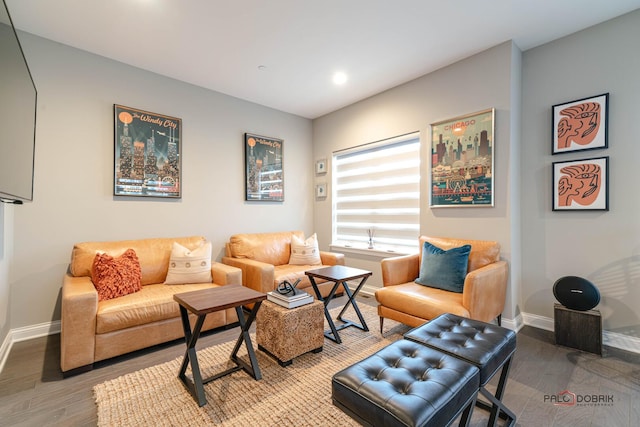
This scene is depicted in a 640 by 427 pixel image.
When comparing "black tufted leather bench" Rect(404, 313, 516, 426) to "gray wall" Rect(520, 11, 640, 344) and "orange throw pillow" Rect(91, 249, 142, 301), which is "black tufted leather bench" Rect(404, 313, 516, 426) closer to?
"gray wall" Rect(520, 11, 640, 344)

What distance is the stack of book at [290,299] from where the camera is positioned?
2.23m

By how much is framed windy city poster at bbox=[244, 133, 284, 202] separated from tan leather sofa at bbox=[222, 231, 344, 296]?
2.03ft

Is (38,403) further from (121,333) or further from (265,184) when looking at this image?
(265,184)

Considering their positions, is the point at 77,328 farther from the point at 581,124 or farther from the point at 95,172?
the point at 581,124

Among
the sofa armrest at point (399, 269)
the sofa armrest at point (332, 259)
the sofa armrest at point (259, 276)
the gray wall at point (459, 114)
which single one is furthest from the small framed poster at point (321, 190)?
A: the sofa armrest at point (399, 269)

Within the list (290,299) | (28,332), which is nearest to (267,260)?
(290,299)

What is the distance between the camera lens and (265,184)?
436cm

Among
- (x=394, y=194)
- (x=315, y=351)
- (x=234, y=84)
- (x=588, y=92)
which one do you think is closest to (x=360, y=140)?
(x=394, y=194)

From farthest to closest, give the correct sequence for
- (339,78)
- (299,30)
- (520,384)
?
(339,78) < (299,30) < (520,384)

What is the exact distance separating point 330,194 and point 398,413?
3814 mm

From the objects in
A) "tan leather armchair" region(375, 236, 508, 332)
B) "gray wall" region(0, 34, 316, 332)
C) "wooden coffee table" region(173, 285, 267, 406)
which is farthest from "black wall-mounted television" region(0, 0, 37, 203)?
"tan leather armchair" region(375, 236, 508, 332)

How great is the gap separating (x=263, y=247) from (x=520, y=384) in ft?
9.70

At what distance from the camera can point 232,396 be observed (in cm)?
184

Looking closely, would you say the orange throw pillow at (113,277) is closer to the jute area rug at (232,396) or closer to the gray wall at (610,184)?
the jute area rug at (232,396)
